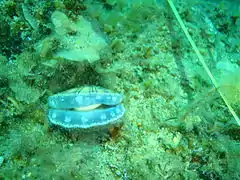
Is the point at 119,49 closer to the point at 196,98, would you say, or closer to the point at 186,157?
the point at 196,98

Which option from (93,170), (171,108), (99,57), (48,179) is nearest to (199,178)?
(171,108)

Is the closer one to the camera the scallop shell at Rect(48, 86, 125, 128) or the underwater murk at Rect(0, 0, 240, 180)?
the scallop shell at Rect(48, 86, 125, 128)

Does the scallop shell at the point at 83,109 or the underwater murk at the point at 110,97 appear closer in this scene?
A: the scallop shell at the point at 83,109

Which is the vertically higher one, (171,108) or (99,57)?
(99,57)

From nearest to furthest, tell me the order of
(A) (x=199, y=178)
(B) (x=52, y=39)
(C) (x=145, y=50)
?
1. (A) (x=199, y=178)
2. (B) (x=52, y=39)
3. (C) (x=145, y=50)

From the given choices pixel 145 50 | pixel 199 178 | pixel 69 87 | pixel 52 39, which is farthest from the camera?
pixel 145 50

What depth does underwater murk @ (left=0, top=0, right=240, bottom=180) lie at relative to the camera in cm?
277

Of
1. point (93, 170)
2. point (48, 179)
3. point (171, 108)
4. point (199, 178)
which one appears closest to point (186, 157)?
point (199, 178)

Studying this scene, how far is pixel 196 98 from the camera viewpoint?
3467 mm

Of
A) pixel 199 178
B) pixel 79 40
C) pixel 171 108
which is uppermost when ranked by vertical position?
pixel 79 40

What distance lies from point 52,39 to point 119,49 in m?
0.82

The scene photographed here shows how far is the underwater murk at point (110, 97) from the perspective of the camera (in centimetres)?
277

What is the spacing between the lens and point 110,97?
9.12 ft

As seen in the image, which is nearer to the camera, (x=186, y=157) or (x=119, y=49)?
(x=186, y=157)
